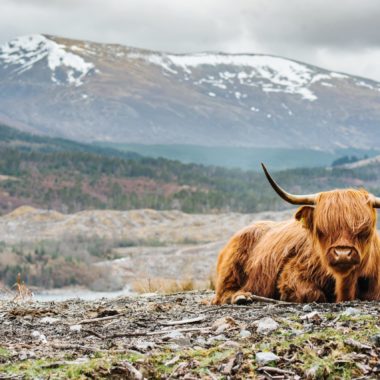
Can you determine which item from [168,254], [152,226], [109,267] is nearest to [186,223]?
[152,226]

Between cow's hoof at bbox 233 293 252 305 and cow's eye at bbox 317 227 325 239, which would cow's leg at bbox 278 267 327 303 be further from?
cow's eye at bbox 317 227 325 239

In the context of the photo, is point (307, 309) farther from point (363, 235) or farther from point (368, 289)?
point (368, 289)

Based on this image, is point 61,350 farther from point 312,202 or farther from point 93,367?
point 312,202

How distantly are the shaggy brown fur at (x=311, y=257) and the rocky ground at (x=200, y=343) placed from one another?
481 millimetres


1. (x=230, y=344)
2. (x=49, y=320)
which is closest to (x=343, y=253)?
(x=230, y=344)

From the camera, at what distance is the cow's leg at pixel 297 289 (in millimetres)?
10820

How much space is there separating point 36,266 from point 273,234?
104112 mm

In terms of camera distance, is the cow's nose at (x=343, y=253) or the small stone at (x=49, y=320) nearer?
the cow's nose at (x=343, y=253)

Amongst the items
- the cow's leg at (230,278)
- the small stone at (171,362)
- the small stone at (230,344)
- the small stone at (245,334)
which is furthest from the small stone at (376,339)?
the cow's leg at (230,278)

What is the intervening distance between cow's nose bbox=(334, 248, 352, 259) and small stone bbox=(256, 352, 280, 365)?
10.0ft

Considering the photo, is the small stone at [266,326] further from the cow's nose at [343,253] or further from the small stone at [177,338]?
the cow's nose at [343,253]

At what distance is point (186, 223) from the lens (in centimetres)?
16288

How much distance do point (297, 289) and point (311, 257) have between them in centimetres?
43

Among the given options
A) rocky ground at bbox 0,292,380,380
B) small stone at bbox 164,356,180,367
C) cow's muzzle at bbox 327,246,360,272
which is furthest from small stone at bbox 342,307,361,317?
small stone at bbox 164,356,180,367
